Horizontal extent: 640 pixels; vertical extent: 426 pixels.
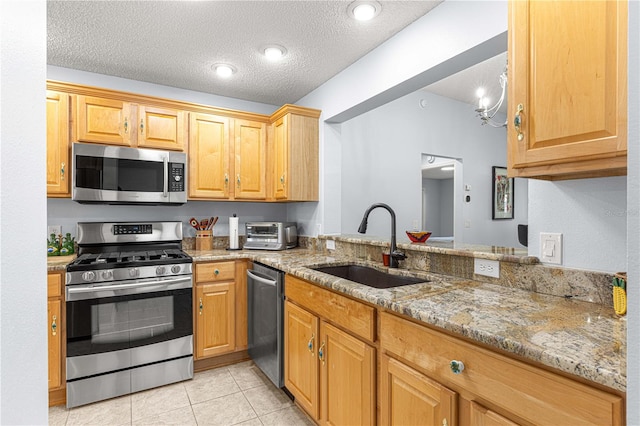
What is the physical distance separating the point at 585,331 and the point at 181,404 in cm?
227

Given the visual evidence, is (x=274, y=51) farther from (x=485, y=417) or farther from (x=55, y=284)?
(x=485, y=417)

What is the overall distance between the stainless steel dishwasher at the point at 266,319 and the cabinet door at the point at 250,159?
88cm

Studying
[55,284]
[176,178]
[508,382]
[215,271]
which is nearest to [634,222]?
[508,382]

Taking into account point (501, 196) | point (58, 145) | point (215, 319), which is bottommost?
point (215, 319)

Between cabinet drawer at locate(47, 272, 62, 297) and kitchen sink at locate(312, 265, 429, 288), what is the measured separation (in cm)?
167

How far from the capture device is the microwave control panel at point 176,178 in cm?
281

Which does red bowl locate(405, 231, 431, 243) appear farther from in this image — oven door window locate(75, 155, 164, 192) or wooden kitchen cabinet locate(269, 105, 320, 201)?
oven door window locate(75, 155, 164, 192)

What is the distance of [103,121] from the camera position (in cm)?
260

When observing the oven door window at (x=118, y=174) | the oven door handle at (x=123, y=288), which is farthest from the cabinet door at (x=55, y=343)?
Answer: the oven door window at (x=118, y=174)

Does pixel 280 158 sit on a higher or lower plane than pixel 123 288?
higher

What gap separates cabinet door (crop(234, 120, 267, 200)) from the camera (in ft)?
10.3

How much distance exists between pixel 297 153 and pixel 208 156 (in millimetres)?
814

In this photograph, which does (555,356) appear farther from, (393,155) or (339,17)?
(393,155)

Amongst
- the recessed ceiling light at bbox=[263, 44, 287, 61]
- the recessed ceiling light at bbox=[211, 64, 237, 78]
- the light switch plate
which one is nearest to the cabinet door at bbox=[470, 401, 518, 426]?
the light switch plate
